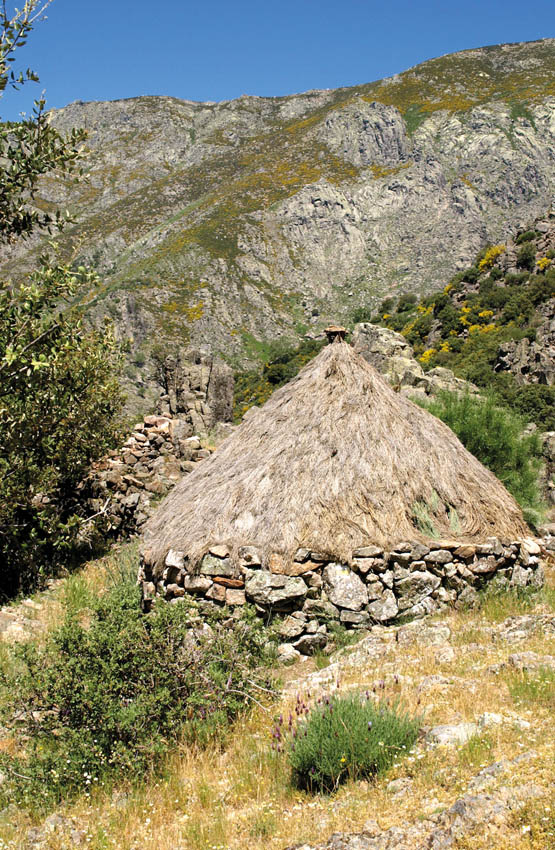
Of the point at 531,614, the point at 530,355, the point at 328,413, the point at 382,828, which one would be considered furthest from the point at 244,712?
the point at 530,355

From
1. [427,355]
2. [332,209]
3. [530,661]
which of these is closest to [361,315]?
[332,209]

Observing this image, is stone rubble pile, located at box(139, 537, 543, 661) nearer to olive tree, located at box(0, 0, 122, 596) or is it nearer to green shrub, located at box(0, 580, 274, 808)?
green shrub, located at box(0, 580, 274, 808)

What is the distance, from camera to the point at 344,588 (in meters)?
6.68

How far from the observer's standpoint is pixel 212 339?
233ft

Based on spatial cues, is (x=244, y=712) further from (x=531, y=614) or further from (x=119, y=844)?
(x=531, y=614)

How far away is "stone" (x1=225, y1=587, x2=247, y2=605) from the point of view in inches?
265

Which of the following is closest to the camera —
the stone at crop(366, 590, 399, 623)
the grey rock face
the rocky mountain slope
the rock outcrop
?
the stone at crop(366, 590, 399, 623)

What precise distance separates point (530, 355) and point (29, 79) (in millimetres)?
24189

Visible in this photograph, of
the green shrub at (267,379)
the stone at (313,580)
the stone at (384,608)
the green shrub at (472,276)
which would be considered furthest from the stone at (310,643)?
the green shrub at (472,276)

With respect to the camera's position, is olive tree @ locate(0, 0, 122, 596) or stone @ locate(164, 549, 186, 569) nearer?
olive tree @ locate(0, 0, 122, 596)

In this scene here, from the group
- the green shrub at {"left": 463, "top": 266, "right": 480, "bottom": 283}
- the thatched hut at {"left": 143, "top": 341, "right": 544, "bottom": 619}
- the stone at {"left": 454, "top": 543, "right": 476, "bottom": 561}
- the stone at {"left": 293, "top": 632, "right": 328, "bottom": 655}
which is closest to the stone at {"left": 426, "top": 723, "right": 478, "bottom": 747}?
the stone at {"left": 293, "top": 632, "right": 328, "bottom": 655}

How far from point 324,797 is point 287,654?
103 inches

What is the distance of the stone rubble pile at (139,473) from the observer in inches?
457

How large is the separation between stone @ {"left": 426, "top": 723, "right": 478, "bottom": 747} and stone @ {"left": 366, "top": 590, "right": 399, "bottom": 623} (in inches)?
95.6
